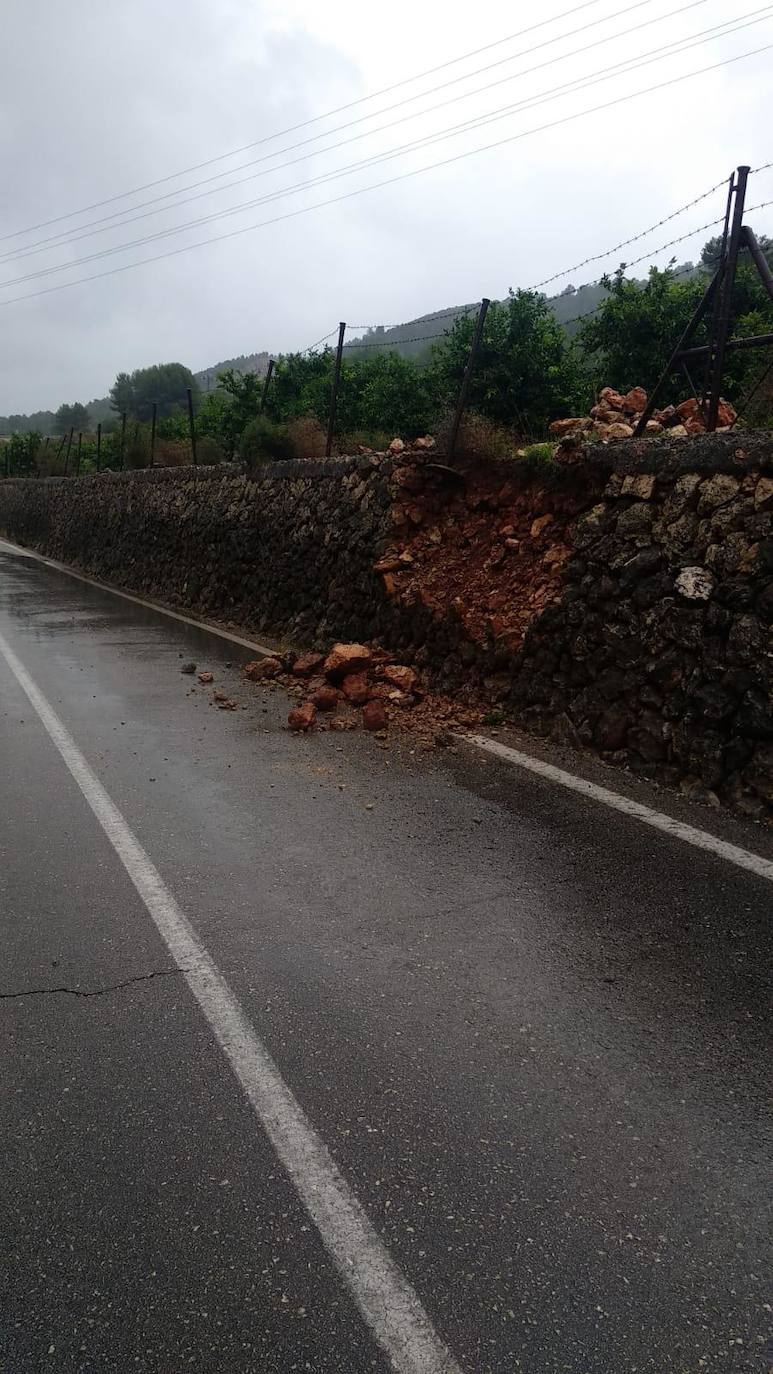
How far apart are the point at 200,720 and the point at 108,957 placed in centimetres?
417

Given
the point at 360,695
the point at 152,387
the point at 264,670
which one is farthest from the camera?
the point at 152,387

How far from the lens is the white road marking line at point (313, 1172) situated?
190 cm

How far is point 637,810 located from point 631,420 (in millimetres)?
5821

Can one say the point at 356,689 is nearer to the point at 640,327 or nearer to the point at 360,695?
the point at 360,695

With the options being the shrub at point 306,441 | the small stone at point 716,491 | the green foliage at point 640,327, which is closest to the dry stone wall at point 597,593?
the small stone at point 716,491

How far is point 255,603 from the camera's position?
13477 mm

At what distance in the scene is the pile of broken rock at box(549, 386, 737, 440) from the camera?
7957mm

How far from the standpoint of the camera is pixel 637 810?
17.1ft

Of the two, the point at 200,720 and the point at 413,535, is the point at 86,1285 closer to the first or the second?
the point at 200,720

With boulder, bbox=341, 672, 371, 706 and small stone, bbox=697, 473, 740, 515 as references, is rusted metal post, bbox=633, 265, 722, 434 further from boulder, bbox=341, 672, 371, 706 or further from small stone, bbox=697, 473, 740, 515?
boulder, bbox=341, 672, 371, 706

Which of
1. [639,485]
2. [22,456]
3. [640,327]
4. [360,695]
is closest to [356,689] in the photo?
[360,695]

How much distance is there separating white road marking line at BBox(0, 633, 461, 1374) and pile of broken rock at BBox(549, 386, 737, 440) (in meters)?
5.69

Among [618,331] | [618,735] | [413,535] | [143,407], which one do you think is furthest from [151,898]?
[143,407]

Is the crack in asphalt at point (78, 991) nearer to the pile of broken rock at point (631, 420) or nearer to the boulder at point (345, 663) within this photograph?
the boulder at point (345, 663)
